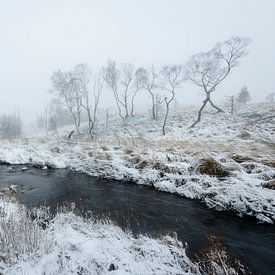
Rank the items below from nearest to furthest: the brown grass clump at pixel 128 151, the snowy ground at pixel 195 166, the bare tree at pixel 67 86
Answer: the snowy ground at pixel 195 166
the brown grass clump at pixel 128 151
the bare tree at pixel 67 86

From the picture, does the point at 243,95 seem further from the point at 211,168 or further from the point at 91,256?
the point at 91,256

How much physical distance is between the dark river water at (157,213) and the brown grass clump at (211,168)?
197cm

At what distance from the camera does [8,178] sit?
1392 cm

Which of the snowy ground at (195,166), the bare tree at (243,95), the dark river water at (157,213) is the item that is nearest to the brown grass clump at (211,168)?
the snowy ground at (195,166)

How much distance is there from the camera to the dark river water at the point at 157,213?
235 inches

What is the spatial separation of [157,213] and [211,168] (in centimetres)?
397

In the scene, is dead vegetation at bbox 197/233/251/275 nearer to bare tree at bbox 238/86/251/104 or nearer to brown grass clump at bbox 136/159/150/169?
brown grass clump at bbox 136/159/150/169

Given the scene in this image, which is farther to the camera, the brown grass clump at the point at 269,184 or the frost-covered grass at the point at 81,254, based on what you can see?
the brown grass clump at the point at 269,184

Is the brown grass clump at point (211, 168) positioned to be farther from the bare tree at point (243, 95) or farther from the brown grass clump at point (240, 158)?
the bare tree at point (243, 95)

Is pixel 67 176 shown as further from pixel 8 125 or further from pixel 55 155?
pixel 8 125

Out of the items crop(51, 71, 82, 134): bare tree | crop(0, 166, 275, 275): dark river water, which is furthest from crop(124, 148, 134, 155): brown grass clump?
crop(51, 71, 82, 134): bare tree

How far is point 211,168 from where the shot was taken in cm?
1085

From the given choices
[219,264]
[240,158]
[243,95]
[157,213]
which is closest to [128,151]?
[240,158]

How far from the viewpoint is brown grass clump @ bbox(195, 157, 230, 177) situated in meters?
10.4
